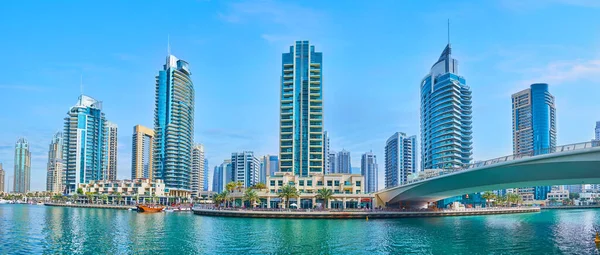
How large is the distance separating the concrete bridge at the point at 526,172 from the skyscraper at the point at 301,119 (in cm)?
5648

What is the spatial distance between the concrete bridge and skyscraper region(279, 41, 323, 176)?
56.5 metres

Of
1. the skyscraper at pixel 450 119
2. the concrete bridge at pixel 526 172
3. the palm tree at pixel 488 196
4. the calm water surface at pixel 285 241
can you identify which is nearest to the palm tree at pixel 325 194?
the concrete bridge at pixel 526 172

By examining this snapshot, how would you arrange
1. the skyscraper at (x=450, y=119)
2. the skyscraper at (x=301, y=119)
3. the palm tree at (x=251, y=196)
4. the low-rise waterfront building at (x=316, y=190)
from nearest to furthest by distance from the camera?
the palm tree at (x=251, y=196) < the low-rise waterfront building at (x=316, y=190) < the skyscraper at (x=301, y=119) < the skyscraper at (x=450, y=119)

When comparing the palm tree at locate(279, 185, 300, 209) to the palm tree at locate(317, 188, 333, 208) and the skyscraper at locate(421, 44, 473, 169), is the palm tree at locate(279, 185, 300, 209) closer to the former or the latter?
the palm tree at locate(317, 188, 333, 208)

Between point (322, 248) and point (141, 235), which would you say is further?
point (141, 235)

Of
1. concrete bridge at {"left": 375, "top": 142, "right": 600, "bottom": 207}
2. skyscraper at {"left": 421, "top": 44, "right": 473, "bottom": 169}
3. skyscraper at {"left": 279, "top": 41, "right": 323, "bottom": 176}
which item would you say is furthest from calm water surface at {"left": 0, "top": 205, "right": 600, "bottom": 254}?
skyscraper at {"left": 421, "top": 44, "right": 473, "bottom": 169}

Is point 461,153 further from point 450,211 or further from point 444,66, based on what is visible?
point 450,211

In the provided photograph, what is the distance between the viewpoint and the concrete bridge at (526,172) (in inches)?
2219

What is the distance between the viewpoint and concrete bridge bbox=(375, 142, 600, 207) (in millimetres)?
56372

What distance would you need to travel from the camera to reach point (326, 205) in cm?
12838

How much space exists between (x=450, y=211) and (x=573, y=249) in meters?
73.7

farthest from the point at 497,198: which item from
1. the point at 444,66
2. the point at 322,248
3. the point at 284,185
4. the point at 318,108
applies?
the point at 322,248

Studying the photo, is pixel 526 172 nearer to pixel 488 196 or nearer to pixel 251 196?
pixel 251 196

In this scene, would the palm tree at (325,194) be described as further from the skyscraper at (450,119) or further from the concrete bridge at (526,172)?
the skyscraper at (450,119)
